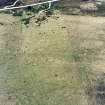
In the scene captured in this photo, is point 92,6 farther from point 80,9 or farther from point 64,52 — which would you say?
point 64,52

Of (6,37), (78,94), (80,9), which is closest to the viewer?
(78,94)

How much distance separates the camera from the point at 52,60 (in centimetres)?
900

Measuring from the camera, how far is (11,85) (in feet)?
26.8

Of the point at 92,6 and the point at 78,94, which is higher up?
the point at 92,6

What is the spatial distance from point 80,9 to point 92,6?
16.1 inches

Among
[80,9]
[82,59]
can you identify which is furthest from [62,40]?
[80,9]

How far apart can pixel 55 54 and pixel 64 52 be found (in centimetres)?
24

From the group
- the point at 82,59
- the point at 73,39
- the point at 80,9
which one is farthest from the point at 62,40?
the point at 80,9

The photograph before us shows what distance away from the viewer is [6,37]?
31.8 ft

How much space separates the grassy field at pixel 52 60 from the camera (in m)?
7.96

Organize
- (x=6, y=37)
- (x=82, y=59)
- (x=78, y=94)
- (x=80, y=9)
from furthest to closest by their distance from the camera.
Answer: (x=80, y=9), (x=6, y=37), (x=82, y=59), (x=78, y=94)

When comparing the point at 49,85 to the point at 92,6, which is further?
the point at 92,6

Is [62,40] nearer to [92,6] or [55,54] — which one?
[55,54]

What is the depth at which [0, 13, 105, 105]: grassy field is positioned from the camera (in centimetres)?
796
